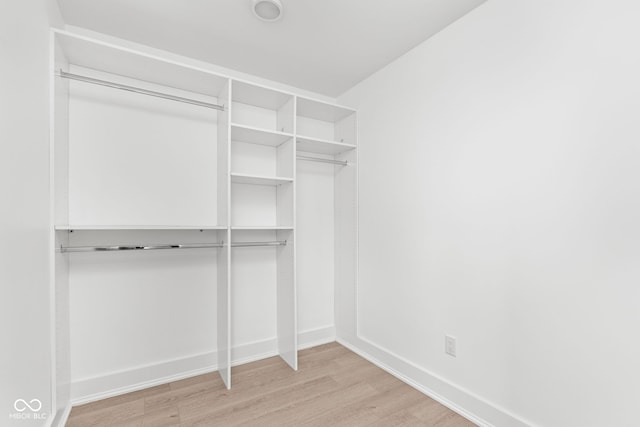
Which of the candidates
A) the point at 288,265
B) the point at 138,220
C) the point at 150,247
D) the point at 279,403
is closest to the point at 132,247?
the point at 150,247

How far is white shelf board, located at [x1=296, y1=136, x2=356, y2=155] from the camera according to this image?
8.59 ft

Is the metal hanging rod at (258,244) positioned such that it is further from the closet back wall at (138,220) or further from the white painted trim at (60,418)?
the white painted trim at (60,418)

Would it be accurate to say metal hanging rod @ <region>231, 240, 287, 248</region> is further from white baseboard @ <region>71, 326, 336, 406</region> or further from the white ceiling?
the white ceiling

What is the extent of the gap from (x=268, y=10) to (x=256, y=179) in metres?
1.17

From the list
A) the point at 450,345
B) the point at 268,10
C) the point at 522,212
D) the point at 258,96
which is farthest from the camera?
the point at 258,96

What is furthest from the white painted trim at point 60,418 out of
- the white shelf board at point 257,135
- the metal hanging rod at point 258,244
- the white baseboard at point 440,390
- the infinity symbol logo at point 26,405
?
the white baseboard at point 440,390

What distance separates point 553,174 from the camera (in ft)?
4.83

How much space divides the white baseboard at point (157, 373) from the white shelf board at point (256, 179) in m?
1.42

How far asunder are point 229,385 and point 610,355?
2.19 metres

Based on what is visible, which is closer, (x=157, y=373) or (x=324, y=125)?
(x=157, y=373)

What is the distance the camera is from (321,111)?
9.23 ft

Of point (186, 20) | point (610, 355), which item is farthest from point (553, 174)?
point (186, 20)

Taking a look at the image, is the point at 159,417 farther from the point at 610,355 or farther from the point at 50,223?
the point at 610,355

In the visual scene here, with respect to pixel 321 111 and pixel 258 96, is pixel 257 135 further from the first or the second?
pixel 321 111
